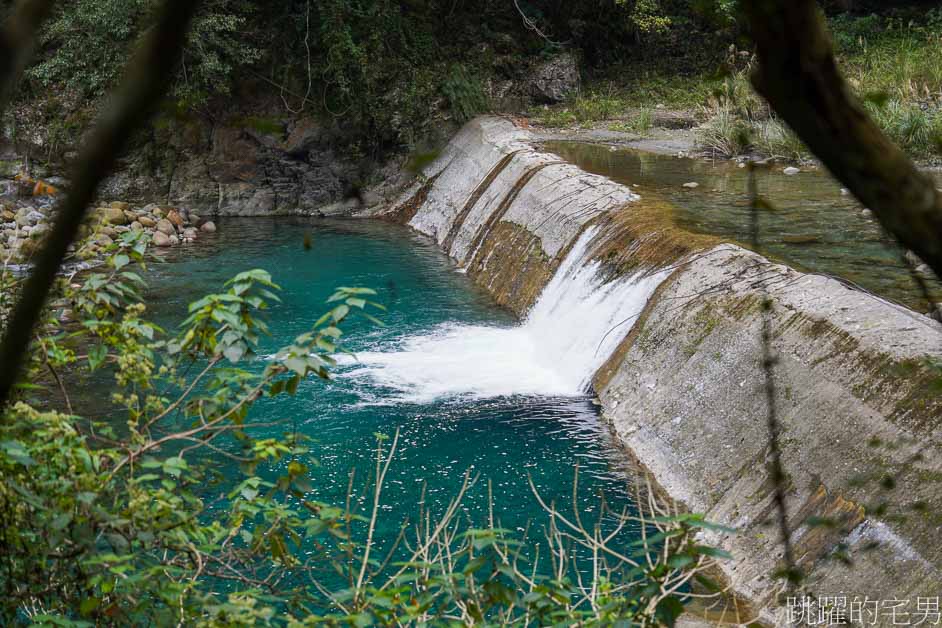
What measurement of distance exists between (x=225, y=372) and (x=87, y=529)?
26.8 inches

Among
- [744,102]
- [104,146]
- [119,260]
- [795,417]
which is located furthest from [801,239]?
[104,146]

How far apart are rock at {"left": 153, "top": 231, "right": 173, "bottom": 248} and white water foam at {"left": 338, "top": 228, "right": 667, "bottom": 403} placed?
621 cm

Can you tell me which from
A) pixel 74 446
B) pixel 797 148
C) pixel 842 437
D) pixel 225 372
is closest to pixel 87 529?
pixel 74 446

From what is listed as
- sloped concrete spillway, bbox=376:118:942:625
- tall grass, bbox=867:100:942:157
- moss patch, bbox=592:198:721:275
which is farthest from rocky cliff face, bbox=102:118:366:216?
tall grass, bbox=867:100:942:157

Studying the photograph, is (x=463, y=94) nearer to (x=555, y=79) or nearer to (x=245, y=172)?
(x=555, y=79)

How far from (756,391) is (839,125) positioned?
5514 mm

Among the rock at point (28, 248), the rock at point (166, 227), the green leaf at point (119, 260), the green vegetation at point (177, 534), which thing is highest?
the rock at point (28, 248)

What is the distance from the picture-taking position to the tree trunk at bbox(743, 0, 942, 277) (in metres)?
1.19

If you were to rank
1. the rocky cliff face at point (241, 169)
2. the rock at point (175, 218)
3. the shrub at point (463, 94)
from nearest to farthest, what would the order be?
the rock at point (175, 218) → the rocky cliff face at point (241, 169) → the shrub at point (463, 94)

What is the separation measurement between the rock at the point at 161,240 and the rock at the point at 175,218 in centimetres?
82

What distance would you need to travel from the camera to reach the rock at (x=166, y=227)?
15328 millimetres

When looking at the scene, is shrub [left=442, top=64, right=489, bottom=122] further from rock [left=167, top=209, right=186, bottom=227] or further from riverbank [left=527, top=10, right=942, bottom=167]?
rock [left=167, top=209, right=186, bottom=227]
